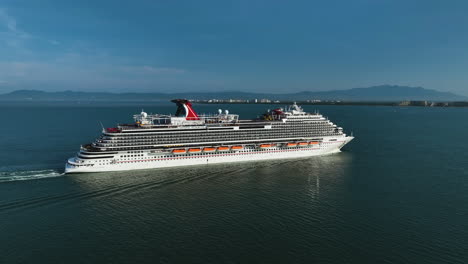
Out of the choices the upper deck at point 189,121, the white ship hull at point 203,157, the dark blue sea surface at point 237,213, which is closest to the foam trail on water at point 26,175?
the dark blue sea surface at point 237,213

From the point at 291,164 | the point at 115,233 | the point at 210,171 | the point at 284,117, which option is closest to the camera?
the point at 115,233

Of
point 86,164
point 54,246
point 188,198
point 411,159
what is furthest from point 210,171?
point 411,159

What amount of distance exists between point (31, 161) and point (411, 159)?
5434 cm

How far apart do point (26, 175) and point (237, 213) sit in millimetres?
25008

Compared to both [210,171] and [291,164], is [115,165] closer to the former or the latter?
[210,171]

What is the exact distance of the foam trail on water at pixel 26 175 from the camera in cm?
3216

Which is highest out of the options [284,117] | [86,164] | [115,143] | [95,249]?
[284,117]

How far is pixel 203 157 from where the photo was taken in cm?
4141

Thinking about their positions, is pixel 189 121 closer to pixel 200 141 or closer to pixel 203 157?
pixel 200 141

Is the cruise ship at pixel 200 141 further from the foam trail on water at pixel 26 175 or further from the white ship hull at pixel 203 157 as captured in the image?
the foam trail on water at pixel 26 175

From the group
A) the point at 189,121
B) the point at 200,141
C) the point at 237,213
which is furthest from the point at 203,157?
the point at 237,213

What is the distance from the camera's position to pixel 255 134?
4484 centimetres

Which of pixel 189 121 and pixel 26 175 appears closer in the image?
pixel 26 175

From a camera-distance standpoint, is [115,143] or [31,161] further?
[31,161]
